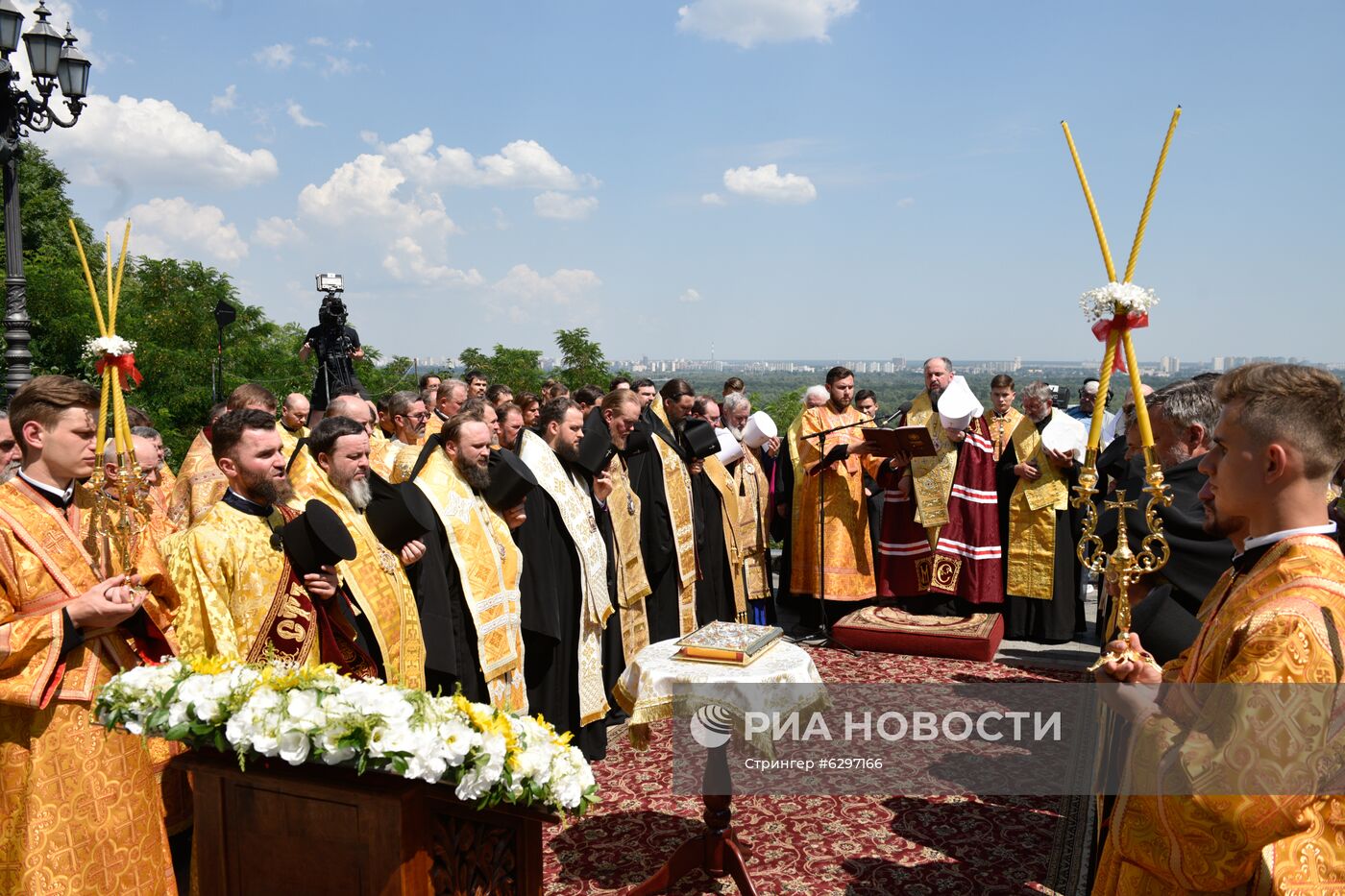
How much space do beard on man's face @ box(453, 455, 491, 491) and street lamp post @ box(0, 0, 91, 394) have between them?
185 inches

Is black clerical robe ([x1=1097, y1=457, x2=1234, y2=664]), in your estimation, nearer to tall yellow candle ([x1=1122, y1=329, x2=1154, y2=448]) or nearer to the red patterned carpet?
tall yellow candle ([x1=1122, y1=329, x2=1154, y2=448])

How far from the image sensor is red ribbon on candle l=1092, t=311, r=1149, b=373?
2295 mm

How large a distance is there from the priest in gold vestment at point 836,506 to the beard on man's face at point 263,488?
6039 mm

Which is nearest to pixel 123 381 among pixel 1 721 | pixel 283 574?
pixel 283 574

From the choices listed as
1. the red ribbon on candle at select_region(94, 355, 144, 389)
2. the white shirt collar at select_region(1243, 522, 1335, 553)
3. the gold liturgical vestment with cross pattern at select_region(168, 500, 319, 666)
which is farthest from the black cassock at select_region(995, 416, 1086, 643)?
the red ribbon on candle at select_region(94, 355, 144, 389)

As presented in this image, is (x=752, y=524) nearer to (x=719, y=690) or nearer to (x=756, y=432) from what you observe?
(x=756, y=432)

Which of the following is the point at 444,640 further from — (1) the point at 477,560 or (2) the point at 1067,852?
(2) the point at 1067,852

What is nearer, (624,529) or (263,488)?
(263,488)

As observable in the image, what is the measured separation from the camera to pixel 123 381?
310 centimetres

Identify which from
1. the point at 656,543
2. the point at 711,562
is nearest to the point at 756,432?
the point at 711,562

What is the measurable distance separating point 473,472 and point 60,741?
7.80ft

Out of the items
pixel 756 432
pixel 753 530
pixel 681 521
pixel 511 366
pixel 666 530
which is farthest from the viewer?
pixel 511 366

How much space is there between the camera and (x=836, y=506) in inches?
355

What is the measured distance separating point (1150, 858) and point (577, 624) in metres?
4.04
